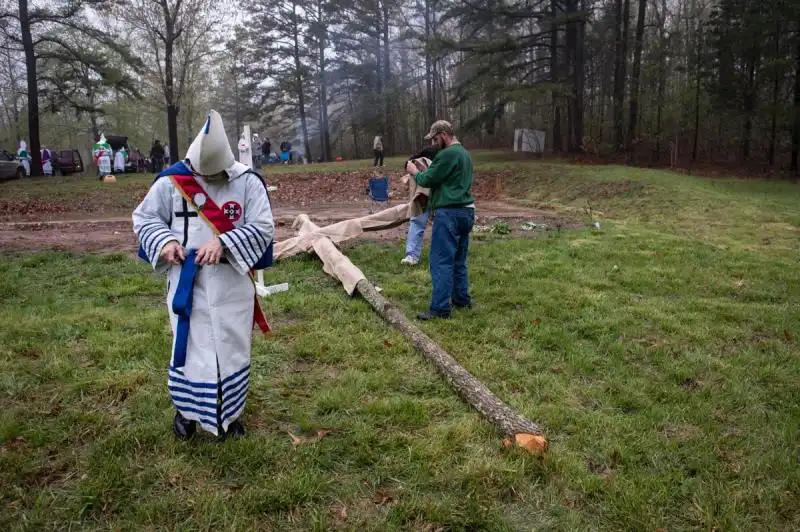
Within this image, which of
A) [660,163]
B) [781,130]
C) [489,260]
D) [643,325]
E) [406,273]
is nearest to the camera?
[643,325]

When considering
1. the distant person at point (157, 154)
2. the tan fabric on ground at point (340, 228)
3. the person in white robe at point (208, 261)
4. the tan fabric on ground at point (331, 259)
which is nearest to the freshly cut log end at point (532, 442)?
the person in white robe at point (208, 261)

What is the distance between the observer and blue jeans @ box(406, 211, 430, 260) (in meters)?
7.98

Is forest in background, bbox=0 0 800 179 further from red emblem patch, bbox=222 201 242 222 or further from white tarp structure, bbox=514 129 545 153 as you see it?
red emblem patch, bbox=222 201 242 222

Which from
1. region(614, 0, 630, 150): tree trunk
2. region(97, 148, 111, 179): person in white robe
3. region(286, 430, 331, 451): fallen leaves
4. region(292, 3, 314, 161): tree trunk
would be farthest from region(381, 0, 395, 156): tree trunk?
region(286, 430, 331, 451): fallen leaves

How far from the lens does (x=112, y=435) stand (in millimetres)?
3367

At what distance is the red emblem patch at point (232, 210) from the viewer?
10.4 feet

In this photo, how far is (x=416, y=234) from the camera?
319 inches

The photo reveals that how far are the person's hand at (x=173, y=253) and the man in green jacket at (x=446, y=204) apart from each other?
3.04 meters

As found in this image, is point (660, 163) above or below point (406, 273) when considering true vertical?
above

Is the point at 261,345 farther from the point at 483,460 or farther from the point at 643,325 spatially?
the point at 643,325

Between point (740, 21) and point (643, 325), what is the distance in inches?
841

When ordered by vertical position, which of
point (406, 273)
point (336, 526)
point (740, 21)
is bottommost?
point (336, 526)

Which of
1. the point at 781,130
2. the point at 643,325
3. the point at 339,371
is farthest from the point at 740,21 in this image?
the point at 339,371

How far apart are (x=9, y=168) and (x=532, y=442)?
25.7 m
